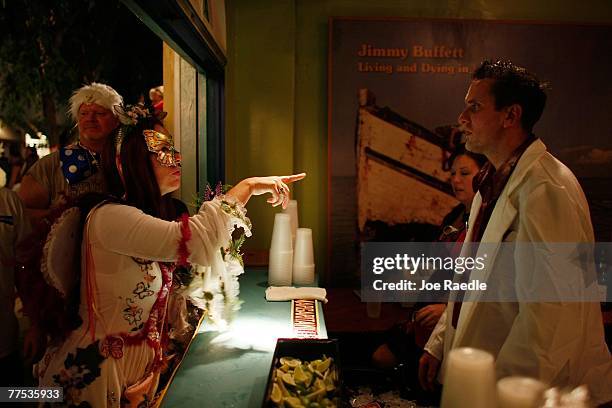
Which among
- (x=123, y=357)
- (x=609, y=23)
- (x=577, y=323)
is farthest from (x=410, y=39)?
(x=123, y=357)

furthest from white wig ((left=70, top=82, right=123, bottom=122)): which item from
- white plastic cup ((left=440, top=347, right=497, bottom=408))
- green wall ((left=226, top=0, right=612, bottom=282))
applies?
white plastic cup ((left=440, top=347, right=497, bottom=408))

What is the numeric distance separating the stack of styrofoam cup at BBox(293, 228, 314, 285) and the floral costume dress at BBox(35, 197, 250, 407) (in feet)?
3.03

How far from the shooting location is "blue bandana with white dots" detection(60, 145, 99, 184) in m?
1.95

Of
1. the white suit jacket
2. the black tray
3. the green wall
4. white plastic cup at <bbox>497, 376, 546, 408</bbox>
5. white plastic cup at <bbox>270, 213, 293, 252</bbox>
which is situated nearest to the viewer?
white plastic cup at <bbox>497, 376, 546, 408</bbox>

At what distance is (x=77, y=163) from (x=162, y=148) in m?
0.81

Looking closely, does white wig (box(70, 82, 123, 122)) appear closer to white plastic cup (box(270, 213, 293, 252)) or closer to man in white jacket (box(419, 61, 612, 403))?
white plastic cup (box(270, 213, 293, 252))

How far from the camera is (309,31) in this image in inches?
111

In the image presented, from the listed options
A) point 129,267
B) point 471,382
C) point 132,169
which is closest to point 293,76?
point 132,169

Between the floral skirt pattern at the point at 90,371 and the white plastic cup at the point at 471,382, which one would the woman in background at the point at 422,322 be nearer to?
the floral skirt pattern at the point at 90,371

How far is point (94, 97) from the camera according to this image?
A: 2047 mm

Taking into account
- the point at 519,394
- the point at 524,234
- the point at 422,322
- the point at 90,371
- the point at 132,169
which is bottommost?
the point at 422,322

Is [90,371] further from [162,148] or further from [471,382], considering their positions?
[471,382]

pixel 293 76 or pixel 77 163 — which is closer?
pixel 77 163

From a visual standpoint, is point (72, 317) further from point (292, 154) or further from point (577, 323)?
point (292, 154)
